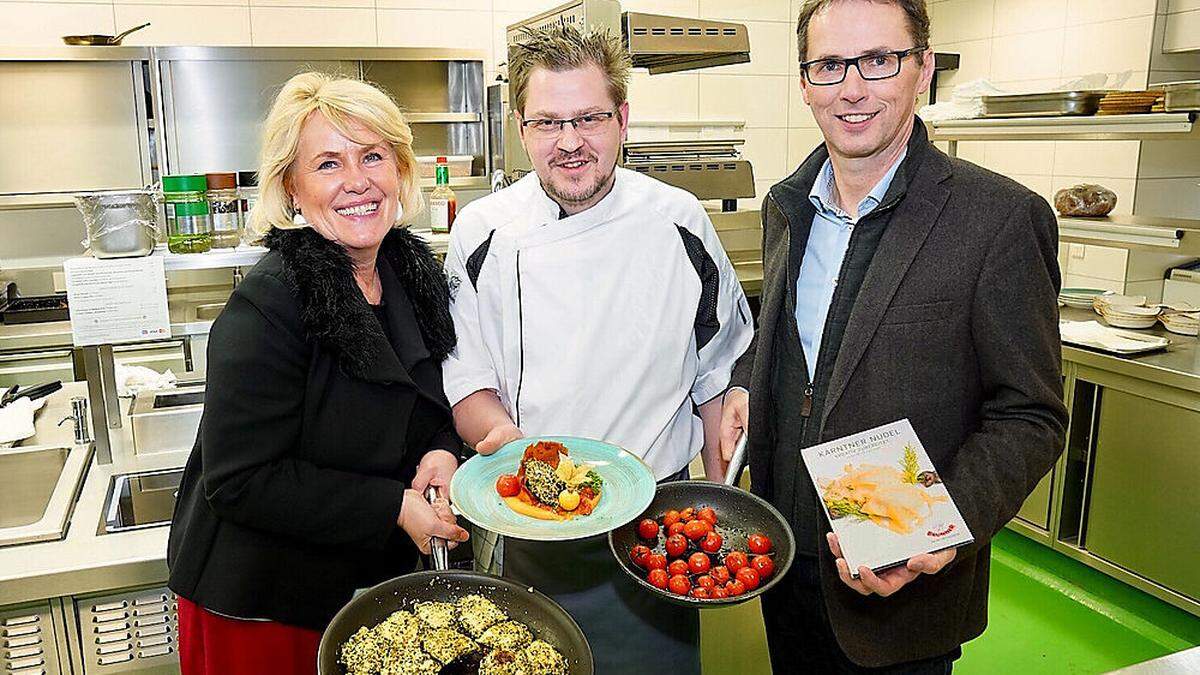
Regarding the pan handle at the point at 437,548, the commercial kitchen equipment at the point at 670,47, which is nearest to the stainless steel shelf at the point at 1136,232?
the commercial kitchen equipment at the point at 670,47

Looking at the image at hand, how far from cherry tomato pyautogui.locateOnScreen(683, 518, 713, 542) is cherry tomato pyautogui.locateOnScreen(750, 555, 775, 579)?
0.32 feet

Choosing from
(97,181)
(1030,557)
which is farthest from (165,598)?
(1030,557)

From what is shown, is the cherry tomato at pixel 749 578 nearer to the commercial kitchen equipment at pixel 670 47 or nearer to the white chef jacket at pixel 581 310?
the white chef jacket at pixel 581 310

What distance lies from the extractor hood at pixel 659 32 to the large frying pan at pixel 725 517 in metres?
1.45

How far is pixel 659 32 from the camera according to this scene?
273cm

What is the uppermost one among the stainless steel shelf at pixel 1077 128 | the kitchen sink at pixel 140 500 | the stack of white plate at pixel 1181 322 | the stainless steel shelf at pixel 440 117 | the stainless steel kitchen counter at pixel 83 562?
the stainless steel shelf at pixel 440 117

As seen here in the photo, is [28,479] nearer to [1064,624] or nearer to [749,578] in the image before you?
[749,578]

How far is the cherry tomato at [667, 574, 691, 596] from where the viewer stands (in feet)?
4.22

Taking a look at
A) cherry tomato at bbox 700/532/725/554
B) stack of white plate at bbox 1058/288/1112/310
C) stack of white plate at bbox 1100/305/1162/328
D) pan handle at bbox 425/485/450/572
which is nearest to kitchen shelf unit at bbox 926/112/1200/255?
stack of white plate at bbox 1100/305/1162/328

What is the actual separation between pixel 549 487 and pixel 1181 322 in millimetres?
2820

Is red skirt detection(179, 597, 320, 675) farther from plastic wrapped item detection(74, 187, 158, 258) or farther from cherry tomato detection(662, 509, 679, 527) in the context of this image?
plastic wrapped item detection(74, 187, 158, 258)

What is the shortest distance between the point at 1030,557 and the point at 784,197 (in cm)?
248

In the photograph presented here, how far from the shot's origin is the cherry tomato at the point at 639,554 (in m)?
1.38

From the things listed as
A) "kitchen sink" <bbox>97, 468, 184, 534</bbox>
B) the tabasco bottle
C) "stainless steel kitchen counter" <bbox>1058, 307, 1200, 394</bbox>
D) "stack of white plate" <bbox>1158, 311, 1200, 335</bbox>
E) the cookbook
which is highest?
the tabasco bottle
